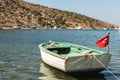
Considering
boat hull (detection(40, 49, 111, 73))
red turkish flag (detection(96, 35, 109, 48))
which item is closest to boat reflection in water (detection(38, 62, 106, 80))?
boat hull (detection(40, 49, 111, 73))

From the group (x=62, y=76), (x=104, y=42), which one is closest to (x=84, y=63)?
(x=104, y=42)

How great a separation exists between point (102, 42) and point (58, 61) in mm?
3762

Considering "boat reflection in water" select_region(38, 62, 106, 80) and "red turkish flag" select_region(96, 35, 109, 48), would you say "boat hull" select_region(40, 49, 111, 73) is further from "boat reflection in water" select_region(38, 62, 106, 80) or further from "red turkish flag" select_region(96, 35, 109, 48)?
"red turkish flag" select_region(96, 35, 109, 48)

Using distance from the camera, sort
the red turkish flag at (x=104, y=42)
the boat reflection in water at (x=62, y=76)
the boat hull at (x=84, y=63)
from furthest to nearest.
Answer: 1. the boat reflection in water at (x=62, y=76)
2. the red turkish flag at (x=104, y=42)
3. the boat hull at (x=84, y=63)

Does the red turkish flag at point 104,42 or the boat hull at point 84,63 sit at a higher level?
the red turkish flag at point 104,42

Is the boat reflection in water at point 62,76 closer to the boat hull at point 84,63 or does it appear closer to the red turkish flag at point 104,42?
the boat hull at point 84,63

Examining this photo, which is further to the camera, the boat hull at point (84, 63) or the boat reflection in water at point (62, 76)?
the boat reflection in water at point (62, 76)

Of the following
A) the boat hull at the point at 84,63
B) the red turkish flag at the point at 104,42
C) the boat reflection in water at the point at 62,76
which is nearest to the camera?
the boat hull at the point at 84,63

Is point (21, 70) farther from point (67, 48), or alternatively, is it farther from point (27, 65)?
point (67, 48)

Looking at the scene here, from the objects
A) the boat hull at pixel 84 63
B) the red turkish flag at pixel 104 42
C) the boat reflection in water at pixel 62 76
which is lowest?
the boat reflection in water at pixel 62 76

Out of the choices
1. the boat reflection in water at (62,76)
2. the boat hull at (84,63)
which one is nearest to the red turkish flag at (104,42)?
the boat hull at (84,63)

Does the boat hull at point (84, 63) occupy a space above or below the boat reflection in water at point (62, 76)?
above

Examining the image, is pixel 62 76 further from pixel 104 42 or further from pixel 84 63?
pixel 104 42

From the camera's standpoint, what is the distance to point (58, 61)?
25.6 m
